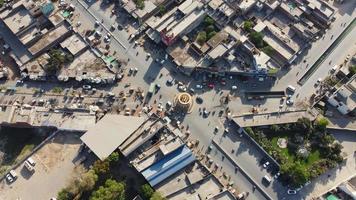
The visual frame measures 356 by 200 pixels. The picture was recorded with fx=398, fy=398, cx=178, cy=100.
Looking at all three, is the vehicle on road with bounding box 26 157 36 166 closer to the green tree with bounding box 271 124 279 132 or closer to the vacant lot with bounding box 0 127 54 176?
the vacant lot with bounding box 0 127 54 176

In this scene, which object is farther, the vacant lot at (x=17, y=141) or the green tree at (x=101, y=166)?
the vacant lot at (x=17, y=141)

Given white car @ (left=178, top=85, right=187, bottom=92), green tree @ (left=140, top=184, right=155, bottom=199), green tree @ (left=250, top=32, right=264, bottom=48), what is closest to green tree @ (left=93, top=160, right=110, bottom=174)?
green tree @ (left=140, top=184, right=155, bottom=199)

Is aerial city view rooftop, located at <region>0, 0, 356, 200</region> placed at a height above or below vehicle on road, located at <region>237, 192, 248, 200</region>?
above

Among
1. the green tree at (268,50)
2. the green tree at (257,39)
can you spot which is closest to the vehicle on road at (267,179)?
the green tree at (268,50)

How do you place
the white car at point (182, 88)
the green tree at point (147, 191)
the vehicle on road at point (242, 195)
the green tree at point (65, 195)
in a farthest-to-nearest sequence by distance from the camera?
the white car at point (182, 88) → the vehicle on road at point (242, 195) → the green tree at point (147, 191) → the green tree at point (65, 195)

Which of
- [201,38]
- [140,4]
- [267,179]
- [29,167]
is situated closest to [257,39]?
[201,38]

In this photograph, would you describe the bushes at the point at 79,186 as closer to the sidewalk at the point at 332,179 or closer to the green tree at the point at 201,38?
the green tree at the point at 201,38
